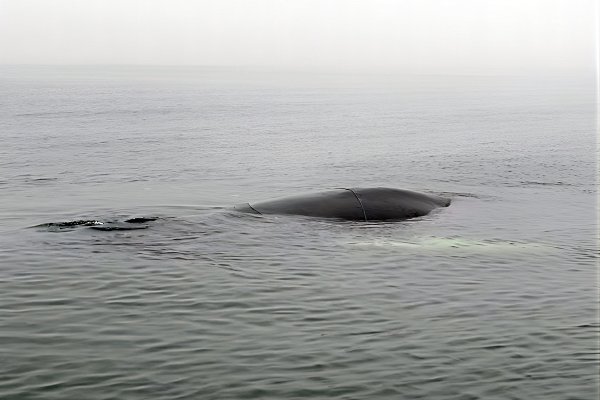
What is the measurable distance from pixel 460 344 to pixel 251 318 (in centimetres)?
298

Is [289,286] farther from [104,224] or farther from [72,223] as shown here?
[72,223]

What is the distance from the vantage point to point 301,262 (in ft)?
53.6

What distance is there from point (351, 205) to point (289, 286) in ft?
20.7

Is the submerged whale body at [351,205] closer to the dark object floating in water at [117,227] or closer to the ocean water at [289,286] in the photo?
the ocean water at [289,286]

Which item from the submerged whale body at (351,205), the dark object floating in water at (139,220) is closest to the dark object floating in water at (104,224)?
the dark object floating in water at (139,220)

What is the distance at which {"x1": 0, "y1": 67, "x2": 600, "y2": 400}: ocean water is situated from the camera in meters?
10.4

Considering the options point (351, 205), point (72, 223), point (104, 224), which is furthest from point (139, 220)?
point (351, 205)

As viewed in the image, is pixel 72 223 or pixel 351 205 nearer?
pixel 72 223

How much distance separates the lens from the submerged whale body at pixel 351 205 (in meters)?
20.4

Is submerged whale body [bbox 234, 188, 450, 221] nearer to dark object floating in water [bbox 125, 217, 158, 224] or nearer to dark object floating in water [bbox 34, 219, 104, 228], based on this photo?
dark object floating in water [bbox 125, 217, 158, 224]

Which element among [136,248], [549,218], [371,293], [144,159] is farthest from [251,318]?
[144,159]

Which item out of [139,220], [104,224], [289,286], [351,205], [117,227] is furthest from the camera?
Result: [351,205]

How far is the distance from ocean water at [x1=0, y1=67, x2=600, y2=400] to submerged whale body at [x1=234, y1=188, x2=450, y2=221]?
51 cm

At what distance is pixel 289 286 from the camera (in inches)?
577
